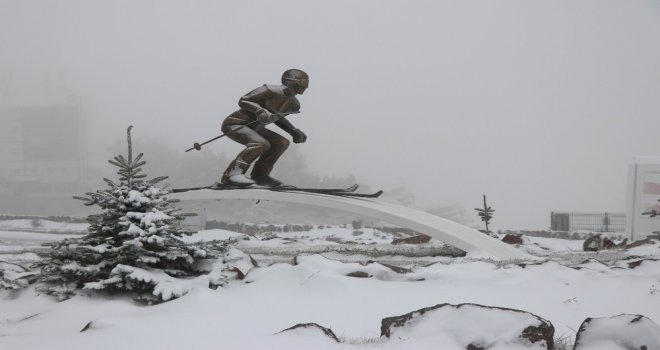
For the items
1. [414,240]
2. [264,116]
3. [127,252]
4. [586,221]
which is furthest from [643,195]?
[127,252]

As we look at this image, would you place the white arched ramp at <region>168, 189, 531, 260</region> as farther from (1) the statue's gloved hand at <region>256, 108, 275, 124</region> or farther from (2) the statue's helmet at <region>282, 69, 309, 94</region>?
(2) the statue's helmet at <region>282, 69, 309, 94</region>

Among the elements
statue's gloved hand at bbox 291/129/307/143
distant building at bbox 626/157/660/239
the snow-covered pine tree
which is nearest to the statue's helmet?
statue's gloved hand at bbox 291/129/307/143

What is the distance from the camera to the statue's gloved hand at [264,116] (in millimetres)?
7840

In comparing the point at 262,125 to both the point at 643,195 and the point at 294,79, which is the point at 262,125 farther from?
the point at 643,195

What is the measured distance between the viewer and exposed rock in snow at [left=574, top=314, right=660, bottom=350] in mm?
2922

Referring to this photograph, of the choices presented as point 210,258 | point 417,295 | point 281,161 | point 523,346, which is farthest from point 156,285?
point 281,161

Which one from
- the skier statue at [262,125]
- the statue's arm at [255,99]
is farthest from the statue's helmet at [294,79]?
the statue's arm at [255,99]

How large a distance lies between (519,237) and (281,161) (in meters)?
15.7

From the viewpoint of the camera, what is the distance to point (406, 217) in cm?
716

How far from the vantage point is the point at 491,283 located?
15.2 feet

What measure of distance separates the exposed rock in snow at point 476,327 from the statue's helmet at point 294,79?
5109mm

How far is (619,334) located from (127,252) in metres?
3.29

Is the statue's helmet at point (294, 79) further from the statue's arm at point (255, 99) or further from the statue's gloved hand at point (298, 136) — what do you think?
the statue's gloved hand at point (298, 136)

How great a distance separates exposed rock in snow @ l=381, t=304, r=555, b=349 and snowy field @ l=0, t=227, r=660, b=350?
0.01 m
